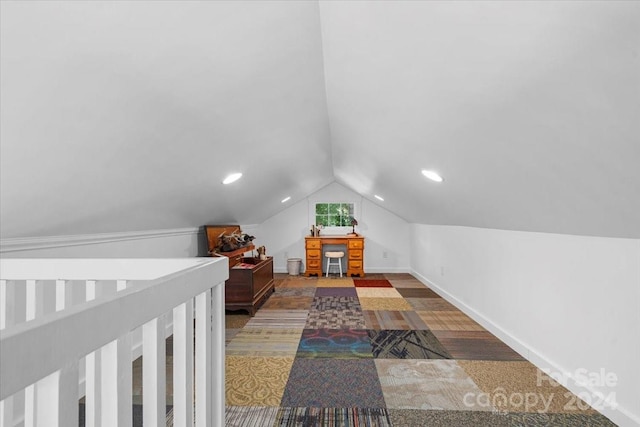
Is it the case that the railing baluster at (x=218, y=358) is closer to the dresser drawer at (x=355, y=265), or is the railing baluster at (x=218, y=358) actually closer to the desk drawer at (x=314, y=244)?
the desk drawer at (x=314, y=244)

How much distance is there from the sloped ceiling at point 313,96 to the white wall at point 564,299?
23 cm

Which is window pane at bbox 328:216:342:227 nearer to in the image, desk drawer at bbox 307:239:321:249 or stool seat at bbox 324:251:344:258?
desk drawer at bbox 307:239:321:249

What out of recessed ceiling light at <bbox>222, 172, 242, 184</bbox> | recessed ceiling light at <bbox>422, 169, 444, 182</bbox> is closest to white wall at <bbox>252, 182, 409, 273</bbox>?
recessed ceiling light at <bbox>222, 172, 242, 184</bbox>

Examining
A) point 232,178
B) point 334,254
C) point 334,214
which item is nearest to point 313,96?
point 232,178

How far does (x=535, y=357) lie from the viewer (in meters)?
2.44

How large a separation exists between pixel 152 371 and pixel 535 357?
2.74m

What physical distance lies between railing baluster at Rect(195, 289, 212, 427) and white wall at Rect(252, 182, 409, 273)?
599 centimetres

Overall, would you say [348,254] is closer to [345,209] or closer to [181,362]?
[345,209]

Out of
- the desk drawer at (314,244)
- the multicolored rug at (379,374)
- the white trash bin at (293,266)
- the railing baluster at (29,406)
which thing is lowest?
the multicolored rug at (379,374)

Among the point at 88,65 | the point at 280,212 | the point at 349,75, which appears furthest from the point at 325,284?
the point at 88,65

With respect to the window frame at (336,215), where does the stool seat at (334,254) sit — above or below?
below

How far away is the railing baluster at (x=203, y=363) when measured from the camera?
85 centimetres

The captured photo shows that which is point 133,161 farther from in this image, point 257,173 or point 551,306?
point 551,306

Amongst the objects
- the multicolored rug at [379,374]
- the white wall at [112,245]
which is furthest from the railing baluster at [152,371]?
the white wall at [112,245]
